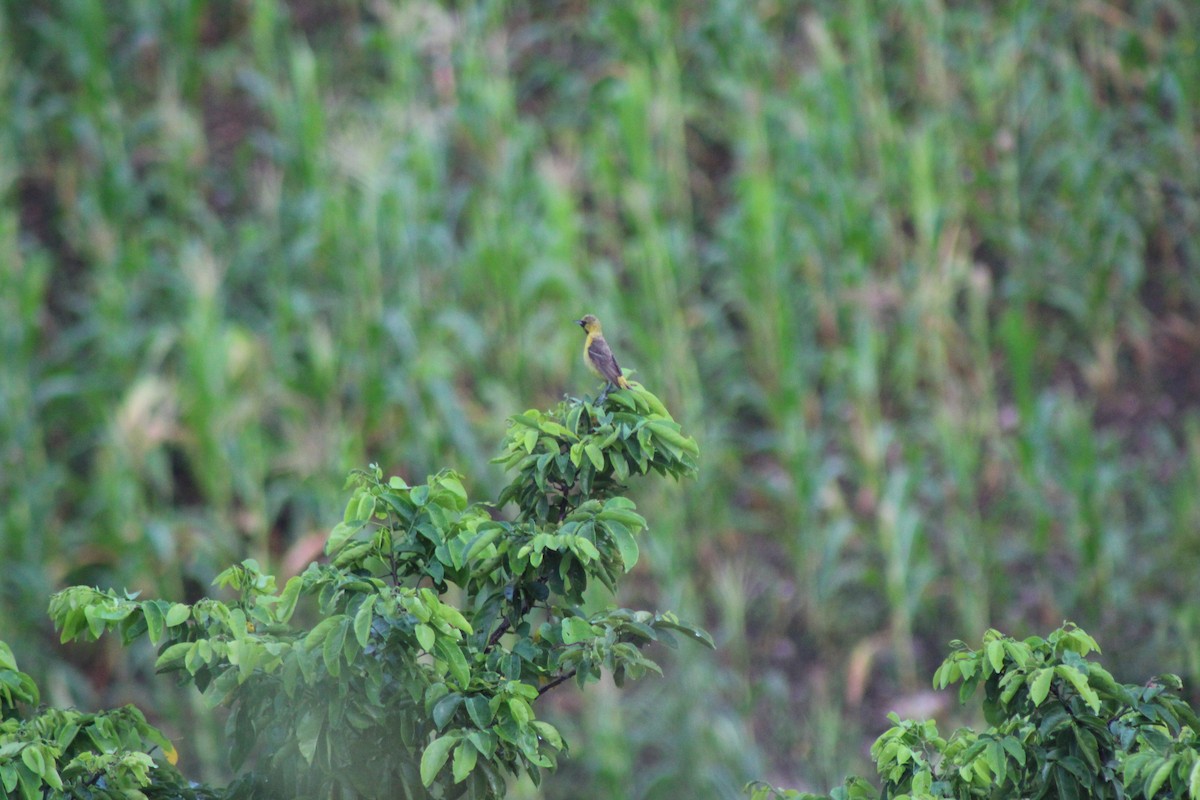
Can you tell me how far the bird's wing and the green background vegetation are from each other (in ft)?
5.42

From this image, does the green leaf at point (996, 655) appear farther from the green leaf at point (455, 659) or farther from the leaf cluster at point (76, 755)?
the leaf cluster at point (76, 755)

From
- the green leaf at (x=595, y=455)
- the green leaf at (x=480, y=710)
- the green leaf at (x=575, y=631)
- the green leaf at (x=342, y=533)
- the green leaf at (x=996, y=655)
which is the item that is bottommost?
the green leaf at (x=480, y=710)

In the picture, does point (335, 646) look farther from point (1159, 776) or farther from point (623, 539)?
point (1159, 776)

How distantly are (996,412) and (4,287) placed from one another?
4741mm

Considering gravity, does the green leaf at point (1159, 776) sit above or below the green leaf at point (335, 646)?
below

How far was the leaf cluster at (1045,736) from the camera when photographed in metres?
2.46

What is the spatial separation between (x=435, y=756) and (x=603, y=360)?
7.86ft

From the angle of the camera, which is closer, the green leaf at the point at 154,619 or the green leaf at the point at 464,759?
the green leaf at the point at 464,759

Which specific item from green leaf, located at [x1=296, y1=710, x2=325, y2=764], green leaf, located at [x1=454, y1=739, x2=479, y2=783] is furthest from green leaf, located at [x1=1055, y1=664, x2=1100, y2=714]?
green leaf, located at [x1=296, y1=710, x2=325, y2=764]

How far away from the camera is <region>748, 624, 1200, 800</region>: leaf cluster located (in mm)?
2457

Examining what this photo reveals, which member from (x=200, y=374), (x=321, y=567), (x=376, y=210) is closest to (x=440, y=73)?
(x=376, y=210)

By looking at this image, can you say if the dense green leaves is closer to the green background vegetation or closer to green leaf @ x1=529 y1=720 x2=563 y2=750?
green leaf @ x1=529 y1=720 x2=563 y2=750

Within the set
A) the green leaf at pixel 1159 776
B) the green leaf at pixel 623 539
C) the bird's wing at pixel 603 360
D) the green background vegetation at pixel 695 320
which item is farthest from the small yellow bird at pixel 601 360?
the green leaf at pixel 1159 776

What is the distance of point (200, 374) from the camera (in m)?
6.45
